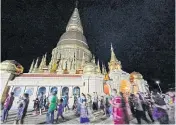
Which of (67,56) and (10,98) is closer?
(10,98)

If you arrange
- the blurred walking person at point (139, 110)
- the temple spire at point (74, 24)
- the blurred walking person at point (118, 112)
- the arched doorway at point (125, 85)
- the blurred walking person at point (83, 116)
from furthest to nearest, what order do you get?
the temple spire at point (74, 24), the arched doorway at point (125, 85), the blurred walking person at point (83, 116), the blurred walking person at point (139, 110), the blurred walking person at point (118, 112)

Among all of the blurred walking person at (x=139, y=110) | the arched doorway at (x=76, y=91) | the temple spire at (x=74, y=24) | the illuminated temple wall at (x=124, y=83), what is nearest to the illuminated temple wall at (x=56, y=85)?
the arched doorway at (x=76, y=91)

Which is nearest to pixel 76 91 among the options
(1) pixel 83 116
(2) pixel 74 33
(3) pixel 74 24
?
(1) pixel 83 116

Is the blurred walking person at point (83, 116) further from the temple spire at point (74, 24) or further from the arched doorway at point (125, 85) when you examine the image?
the temple spire at point (74, 24)

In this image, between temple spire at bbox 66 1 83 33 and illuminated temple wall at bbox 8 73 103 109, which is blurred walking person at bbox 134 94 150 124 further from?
temple spire at bbox 66 1 83 33

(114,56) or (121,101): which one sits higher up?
(114,56)

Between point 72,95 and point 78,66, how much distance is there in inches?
937

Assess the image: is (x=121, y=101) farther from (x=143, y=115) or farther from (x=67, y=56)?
(x=67, y=56)

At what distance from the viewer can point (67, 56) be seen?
47.9m

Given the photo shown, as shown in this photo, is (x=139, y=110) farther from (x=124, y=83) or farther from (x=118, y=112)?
(x=124, y=83)

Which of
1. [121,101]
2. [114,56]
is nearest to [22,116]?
[121,101]

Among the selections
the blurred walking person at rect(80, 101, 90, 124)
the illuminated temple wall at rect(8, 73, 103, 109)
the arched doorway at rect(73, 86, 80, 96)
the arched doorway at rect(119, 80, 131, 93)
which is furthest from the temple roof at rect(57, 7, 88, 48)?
the blurred walking person at rect(80, 101, 90, 124)

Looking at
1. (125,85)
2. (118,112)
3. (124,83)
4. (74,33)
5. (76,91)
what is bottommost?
(118,112)

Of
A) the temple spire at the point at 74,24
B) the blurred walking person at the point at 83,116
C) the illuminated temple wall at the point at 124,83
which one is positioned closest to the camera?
the blurred walking person at the point at 83,116
